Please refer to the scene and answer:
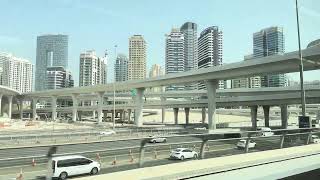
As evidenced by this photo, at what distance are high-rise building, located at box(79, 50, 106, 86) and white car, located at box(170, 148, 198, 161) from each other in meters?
177

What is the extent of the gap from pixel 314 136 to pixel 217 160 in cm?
910

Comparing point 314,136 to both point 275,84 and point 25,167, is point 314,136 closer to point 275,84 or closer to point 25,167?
point 25,167

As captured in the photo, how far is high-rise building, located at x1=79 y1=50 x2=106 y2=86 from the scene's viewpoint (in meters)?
187

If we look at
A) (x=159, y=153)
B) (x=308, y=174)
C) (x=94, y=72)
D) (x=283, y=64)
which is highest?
(x=94, y=72)

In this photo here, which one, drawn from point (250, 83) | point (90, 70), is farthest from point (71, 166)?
point (90, 70)

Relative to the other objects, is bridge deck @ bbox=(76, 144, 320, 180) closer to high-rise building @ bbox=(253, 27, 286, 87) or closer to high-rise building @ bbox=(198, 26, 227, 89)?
high-rise building @ bbox=(253, 27, 286, 87)

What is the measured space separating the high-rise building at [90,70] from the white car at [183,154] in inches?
6969

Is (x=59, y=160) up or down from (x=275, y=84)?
down

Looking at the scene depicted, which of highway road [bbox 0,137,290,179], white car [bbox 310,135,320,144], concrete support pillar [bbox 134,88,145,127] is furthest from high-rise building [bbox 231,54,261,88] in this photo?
highway road [bbox 0,137,290,179]

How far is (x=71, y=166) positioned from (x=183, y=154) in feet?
11.1

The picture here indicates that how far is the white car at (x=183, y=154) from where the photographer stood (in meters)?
9.25

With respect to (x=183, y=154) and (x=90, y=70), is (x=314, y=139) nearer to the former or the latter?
(x=183, y=154)

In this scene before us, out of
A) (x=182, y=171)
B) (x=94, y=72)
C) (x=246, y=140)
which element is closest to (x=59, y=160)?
(x=182, y=171)

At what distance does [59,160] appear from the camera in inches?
262
